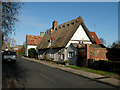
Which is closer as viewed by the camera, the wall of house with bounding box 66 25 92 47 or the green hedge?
the green hedge

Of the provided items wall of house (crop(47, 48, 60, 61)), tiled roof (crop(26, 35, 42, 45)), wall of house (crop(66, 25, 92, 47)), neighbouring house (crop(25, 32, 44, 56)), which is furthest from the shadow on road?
tiled roof (crop(26, 35, 42, 45))

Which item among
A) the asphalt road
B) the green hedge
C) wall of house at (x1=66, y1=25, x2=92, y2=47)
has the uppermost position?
wall of house at (x1=66, y1=25, x2=92, y2=47)

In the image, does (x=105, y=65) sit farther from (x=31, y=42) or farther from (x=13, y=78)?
(x=31, y=42)

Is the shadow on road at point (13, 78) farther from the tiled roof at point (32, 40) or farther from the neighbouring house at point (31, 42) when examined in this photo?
the tiled roof at point (32, 40)

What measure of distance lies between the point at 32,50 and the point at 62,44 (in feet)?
63.8

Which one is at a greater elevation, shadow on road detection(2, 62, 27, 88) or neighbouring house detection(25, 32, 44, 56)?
neighbouring house detection(25, 32, 44, 56)

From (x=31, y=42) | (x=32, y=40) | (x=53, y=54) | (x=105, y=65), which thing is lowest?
(x=105, y=65)

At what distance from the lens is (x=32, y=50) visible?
4081 cm

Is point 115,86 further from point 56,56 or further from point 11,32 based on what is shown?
point 56,56

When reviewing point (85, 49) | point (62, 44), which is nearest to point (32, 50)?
point (62, 44)

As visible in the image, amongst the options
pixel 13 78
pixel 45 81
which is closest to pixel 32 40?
pixel 13 78

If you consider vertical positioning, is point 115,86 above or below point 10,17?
below

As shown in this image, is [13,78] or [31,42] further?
[31,42]

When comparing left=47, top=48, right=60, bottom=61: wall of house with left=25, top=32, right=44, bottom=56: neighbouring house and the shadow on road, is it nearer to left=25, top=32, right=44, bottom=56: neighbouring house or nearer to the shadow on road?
the shadow on road
